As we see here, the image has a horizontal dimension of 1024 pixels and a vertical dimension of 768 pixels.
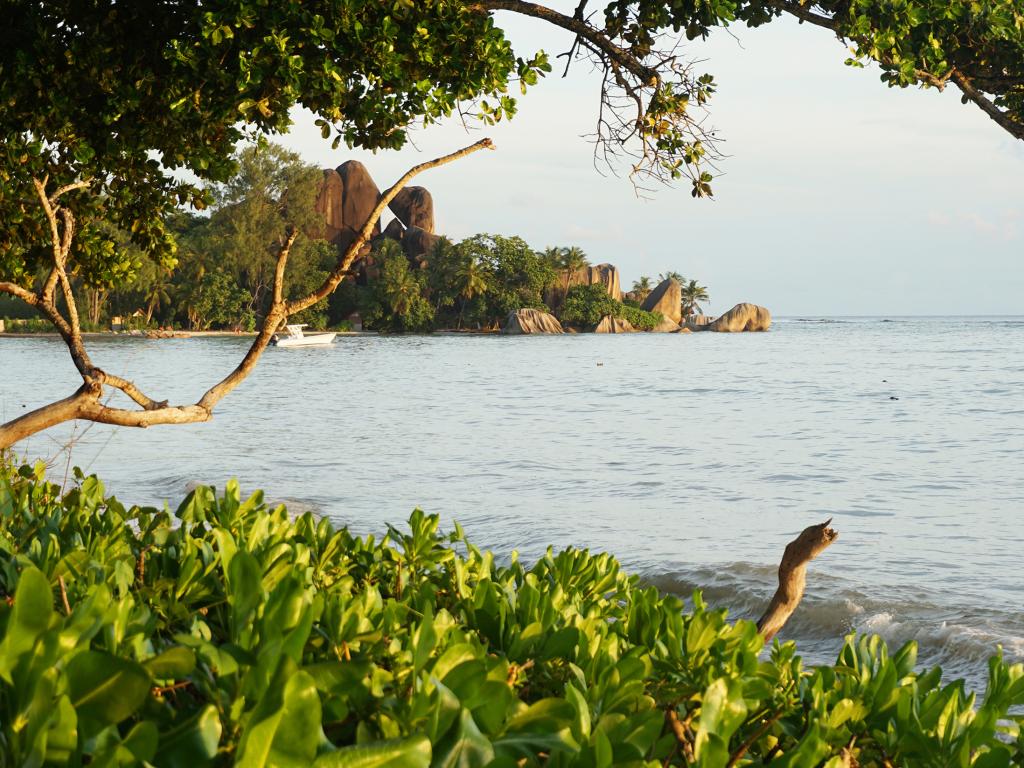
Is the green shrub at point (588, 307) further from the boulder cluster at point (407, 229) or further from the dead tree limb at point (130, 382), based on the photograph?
the dead tree limb at point (130, 382)

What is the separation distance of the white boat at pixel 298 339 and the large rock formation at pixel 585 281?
30.6 meters

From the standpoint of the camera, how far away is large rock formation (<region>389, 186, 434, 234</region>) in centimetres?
8344

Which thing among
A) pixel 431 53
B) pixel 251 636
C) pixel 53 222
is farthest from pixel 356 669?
pixel 431 53

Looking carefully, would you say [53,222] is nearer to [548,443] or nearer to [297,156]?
[548,443]

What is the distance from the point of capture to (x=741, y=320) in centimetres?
10794

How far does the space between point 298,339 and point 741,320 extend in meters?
60.9

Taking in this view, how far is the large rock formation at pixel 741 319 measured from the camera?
353ft

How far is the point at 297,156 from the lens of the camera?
7819 cm

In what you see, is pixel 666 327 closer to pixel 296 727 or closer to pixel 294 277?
pixel 294 277

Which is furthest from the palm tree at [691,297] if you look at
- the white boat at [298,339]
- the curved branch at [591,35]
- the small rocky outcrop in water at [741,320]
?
the curved branch at [591,35]

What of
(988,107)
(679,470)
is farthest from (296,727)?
(679,470)

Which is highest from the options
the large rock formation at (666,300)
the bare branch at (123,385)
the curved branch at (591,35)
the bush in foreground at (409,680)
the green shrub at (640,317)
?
the large rock formation at (666,300)

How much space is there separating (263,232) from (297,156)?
6.52 m

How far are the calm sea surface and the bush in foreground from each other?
564 cm
